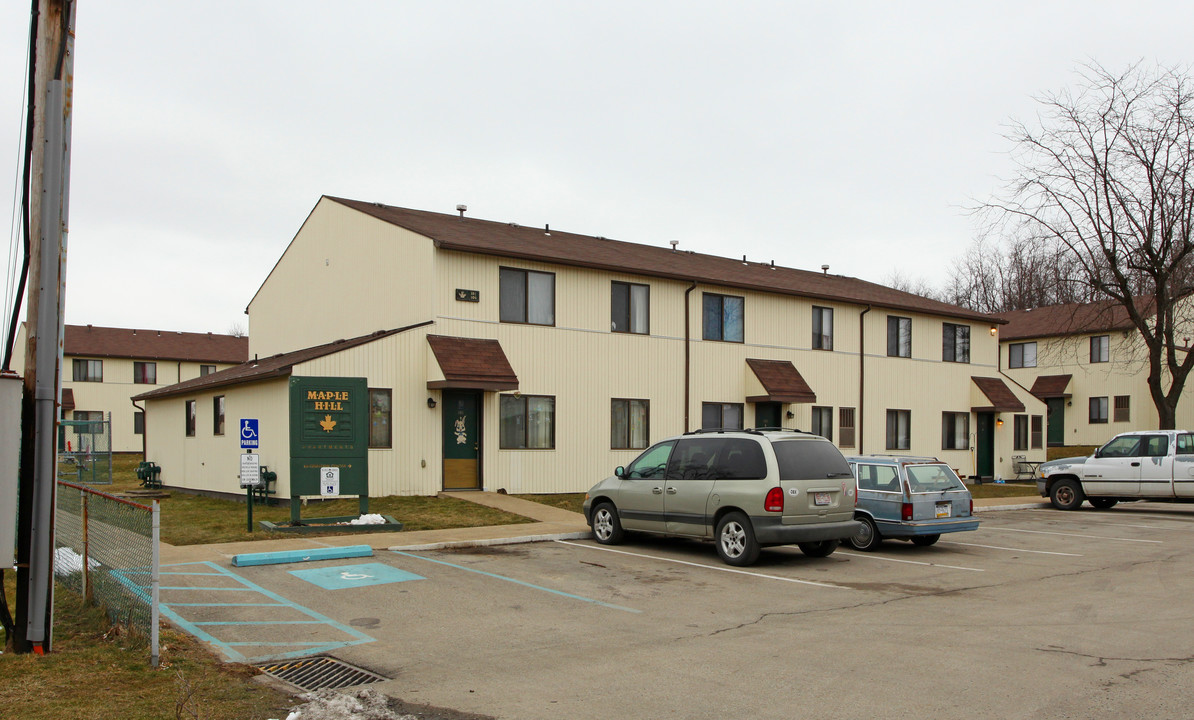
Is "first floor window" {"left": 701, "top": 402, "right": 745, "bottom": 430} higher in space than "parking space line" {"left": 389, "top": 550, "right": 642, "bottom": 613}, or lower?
higher

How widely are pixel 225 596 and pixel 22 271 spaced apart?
4375mm

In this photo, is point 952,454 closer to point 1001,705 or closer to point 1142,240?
point 1142,240

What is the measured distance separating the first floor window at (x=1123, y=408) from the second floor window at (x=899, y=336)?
19554 mm

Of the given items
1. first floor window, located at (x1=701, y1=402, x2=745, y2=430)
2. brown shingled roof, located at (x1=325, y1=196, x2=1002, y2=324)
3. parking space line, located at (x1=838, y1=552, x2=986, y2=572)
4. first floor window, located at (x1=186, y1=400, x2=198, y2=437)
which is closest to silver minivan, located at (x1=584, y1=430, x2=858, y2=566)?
parking space line, located at (x1=838, y1=552, x2=986, y2=572)

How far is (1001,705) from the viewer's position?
21.2 feet

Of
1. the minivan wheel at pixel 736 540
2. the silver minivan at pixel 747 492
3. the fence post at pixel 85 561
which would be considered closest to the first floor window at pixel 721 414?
the silver minivan at pixel 747 492

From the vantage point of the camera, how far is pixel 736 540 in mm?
13109

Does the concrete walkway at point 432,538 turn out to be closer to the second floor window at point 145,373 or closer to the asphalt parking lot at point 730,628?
the asphalt parking lot at point 730,628

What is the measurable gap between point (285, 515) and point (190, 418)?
30.2ft

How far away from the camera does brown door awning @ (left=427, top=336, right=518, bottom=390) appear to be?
2092cm

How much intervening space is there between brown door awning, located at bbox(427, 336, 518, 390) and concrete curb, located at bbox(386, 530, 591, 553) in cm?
584

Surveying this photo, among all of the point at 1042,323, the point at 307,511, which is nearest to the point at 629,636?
the point at 307,511

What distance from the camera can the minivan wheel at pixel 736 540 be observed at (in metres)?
12.9

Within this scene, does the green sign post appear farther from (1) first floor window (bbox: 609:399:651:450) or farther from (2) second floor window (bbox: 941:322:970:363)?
(2) second floor window (bbox: 941:322:970:363)
